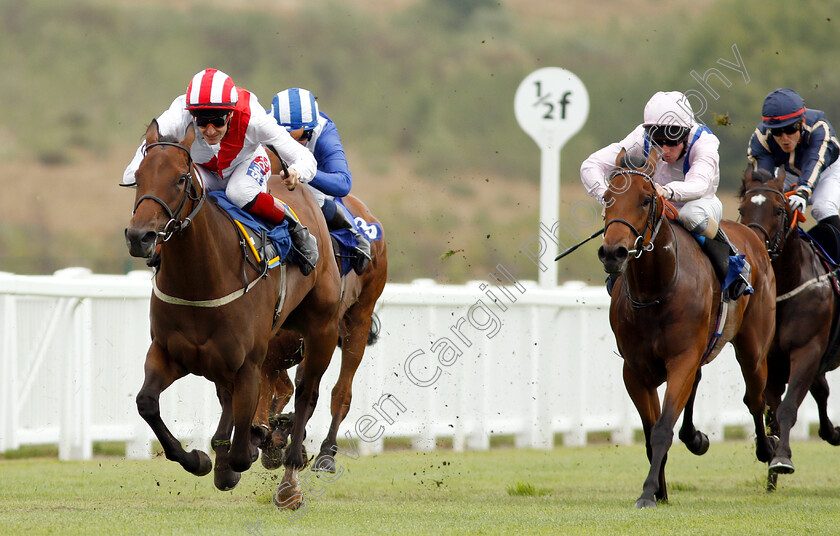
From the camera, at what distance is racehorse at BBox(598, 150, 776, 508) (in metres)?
6.39

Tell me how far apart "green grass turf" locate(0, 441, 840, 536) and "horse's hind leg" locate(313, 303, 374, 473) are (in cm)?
47

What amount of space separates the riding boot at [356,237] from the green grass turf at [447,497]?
145 centimetres

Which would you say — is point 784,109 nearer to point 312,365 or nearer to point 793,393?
point 793,393

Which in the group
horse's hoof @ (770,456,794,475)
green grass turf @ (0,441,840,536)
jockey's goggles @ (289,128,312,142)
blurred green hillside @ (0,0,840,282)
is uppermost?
blurred green hillside @ (0,0,840,282)

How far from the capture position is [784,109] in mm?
8305

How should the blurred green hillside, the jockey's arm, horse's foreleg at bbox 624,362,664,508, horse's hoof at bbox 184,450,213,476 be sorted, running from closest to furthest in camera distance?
horse's hoof at bbox 184,450,213,476 < horse's foreleg at bbox 624,362,664,508 < the jockey's arm < the blurred green hillside

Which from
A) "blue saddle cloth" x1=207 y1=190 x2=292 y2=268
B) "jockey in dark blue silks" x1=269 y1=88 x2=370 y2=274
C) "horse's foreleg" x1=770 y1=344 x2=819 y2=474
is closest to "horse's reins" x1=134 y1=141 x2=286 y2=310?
"blue saddle cloth" x1=207 y1=190 x2=292 y2=268

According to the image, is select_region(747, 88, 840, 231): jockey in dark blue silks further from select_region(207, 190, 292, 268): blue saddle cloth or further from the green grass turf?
select_region(207, 190, 292, 268): blue saddle cloth

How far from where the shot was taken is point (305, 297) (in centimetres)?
693

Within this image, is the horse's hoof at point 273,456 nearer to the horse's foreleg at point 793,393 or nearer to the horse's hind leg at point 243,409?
the horse's hind leg at point 243,409

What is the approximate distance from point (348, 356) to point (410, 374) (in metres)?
2.16

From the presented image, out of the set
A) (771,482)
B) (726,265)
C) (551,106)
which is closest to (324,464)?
(726,265)

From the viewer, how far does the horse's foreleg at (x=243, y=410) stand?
598cm

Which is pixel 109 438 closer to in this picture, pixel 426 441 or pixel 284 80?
pixel 426 441
